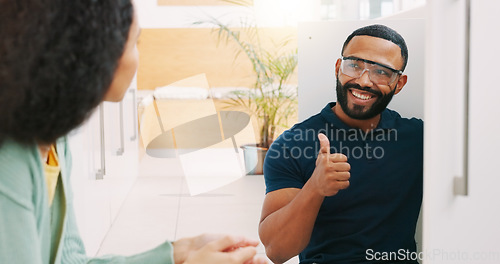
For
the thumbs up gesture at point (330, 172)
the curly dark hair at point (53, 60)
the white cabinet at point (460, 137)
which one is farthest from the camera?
the thumbs up gesture at point (330, 172)

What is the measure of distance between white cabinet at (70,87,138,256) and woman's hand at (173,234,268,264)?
1.00 m

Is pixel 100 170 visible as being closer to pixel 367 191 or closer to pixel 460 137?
pixel 367 191

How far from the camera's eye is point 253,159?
4.05 metres

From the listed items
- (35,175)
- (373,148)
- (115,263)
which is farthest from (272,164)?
(35,175)

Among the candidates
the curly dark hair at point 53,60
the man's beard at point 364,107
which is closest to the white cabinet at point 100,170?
the man's beard at point 364,107

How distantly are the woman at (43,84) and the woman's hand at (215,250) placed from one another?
0.05 ft

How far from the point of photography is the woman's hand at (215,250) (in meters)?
0.77

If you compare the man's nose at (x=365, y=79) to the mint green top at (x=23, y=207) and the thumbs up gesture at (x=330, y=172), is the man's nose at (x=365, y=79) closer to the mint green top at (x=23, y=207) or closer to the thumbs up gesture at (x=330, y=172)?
the thumbs up gesture at (x=330, y=172)

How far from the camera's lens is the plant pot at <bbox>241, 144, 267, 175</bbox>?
13.2 feet

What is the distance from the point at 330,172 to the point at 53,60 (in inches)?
27.1

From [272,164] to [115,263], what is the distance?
58 cm

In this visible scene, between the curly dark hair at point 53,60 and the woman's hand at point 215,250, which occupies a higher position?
the curly dark hair at point 53,60

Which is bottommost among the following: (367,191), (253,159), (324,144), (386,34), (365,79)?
(253,159)

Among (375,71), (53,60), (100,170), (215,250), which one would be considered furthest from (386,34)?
(100,170)
